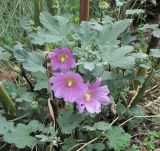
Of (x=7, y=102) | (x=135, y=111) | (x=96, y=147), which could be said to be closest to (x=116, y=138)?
(x=96, y=147)

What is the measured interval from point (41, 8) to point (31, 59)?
0.41m

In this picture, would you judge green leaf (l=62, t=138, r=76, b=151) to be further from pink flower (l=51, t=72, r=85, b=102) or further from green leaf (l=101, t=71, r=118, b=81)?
green leaf (l=101, t=71, r=118, b=81)

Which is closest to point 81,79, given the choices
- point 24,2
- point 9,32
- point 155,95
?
point 155,95

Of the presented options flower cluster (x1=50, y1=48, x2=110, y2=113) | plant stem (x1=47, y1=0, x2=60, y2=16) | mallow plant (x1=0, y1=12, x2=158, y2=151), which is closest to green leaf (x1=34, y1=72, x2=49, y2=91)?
mallow plant (x1=0, y1=12, x2=158, y2=151)

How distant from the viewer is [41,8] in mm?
2166

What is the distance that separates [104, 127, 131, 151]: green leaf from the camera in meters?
1.76

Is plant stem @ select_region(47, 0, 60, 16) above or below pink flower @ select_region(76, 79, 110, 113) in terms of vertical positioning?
above

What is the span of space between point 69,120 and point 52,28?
0.36 metres

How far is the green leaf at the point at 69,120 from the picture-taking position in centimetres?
175

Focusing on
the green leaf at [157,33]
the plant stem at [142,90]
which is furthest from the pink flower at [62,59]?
the green leaf at [157,33]

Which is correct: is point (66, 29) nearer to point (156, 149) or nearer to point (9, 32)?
point (156, 149)

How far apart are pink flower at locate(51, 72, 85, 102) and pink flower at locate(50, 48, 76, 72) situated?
0.06m

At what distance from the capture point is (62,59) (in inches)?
70.5

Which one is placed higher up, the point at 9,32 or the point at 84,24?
the point at 84,24
